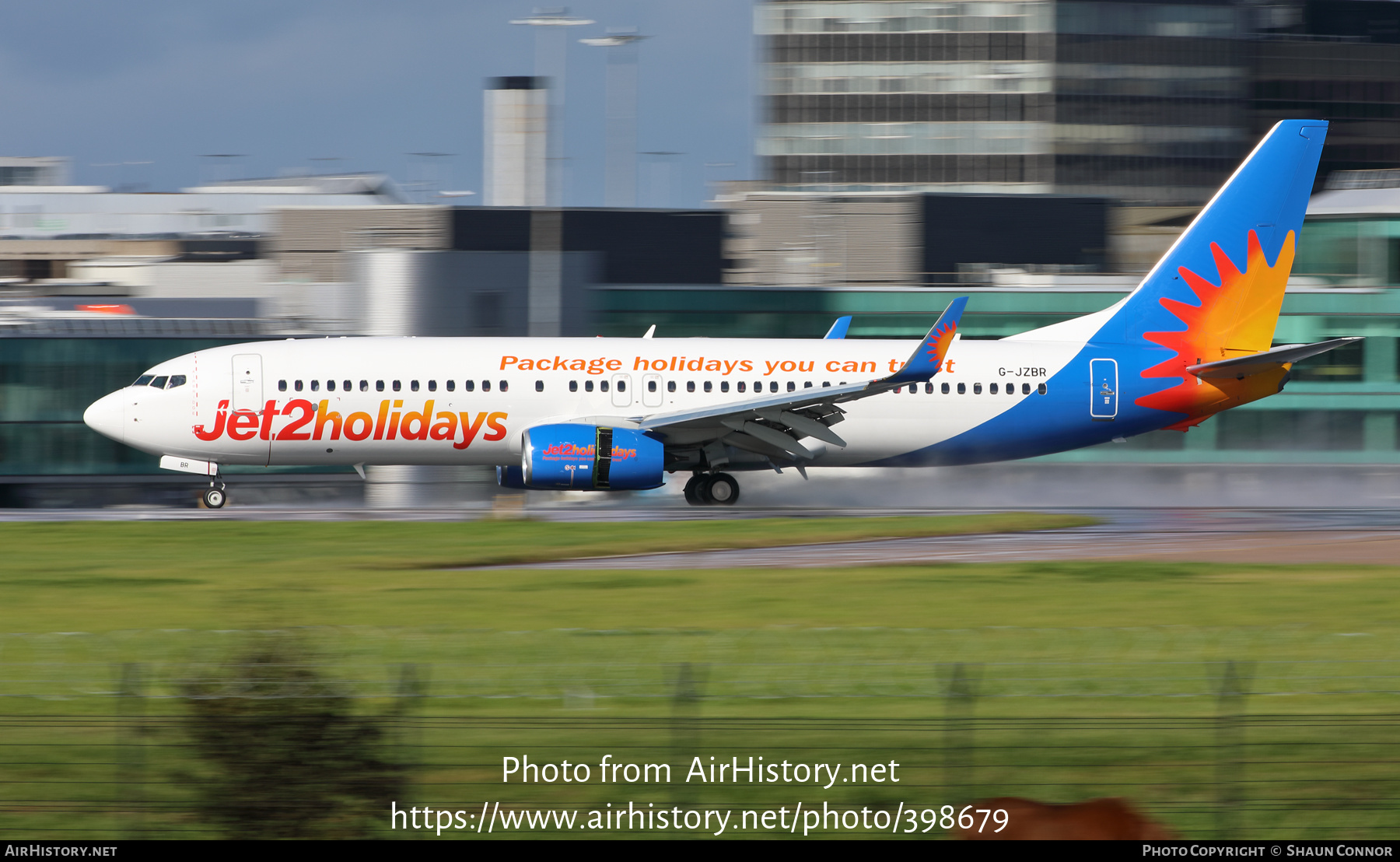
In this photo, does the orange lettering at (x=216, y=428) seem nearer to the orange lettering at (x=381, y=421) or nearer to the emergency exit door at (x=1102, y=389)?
the orange lettering at (x=381, y=421)

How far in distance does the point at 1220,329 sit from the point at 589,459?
14909 mm

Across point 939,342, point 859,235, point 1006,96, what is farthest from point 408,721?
point 1006,96

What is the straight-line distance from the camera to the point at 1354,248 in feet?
169

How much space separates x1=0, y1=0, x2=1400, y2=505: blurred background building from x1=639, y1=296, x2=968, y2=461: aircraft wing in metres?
6.39

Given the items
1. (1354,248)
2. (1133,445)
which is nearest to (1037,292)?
(1133,445)

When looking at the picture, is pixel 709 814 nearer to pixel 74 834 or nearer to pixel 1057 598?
pixel 74 834

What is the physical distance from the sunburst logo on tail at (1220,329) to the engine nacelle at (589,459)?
11.5m

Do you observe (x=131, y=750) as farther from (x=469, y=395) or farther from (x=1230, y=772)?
(x=469, y=395)

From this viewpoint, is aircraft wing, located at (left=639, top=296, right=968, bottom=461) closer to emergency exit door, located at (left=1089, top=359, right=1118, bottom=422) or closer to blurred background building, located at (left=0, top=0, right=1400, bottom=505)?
emergency exit door, located at (left=1089, top=359, right=1118, bottom=422)

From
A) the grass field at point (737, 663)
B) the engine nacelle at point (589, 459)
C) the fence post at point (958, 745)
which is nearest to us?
the fence post at point (958, 745)

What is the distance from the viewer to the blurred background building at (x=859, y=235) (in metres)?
40.0

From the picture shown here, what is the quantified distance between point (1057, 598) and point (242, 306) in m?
50.2

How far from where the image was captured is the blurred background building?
131ft

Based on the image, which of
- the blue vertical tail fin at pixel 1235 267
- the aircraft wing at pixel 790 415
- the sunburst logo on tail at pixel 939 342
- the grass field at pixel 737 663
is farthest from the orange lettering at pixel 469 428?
the blue vertical tail fin at pixel 1235 267
